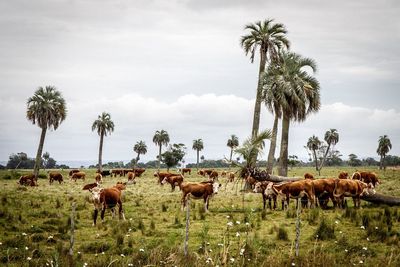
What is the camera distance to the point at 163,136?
350 feet

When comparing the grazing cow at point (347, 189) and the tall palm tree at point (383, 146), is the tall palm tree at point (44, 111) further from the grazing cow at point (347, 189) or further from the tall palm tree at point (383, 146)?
the tall palm tree at point (383, 146)

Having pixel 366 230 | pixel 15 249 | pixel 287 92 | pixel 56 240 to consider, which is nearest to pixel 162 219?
pixel 56 240

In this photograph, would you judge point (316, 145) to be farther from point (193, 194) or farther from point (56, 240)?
point (56, 240)

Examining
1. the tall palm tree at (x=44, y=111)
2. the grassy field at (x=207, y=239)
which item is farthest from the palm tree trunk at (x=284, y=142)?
the tall palm tree at (x=44, y=111)

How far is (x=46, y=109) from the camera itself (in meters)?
48.2

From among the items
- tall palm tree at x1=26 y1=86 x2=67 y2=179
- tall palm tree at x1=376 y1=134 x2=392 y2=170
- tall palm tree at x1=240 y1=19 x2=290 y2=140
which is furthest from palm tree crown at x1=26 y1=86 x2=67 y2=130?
tall palm tree at x1=376 y1=134 x2=392 y2=170

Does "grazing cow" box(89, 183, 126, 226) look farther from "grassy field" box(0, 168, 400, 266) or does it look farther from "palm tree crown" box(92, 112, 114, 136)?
"palm tree crown" box(92, 112, 114, 136)

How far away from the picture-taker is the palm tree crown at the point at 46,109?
48.1 m

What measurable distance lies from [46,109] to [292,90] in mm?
33192

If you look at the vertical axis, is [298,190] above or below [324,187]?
below

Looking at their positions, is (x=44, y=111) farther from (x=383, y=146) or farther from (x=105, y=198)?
(x=383, y=146)

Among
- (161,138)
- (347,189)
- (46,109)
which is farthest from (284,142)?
(161,138)

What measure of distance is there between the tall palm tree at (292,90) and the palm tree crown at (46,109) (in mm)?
30889

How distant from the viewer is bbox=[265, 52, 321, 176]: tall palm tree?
27750 mm
